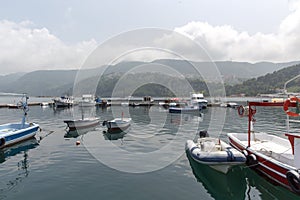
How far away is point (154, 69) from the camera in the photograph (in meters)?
26.2

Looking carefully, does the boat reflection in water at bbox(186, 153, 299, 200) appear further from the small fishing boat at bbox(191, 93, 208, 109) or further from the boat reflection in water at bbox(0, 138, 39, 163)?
the small fishing boat at bbox(191, 93, 208, 109)

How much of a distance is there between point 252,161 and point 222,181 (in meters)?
2.71

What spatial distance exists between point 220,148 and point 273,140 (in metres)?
6.10

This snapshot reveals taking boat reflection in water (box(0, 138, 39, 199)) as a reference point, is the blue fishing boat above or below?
above

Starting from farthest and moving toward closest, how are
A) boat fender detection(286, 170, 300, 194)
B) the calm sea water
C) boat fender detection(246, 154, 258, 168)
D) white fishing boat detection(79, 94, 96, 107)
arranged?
white fishing boat detection(79, 94, 96, 107)
boat fender detection(246, 154, 258, 168)
the calm sea water
boat fender detection(286, 170, 300, 194)

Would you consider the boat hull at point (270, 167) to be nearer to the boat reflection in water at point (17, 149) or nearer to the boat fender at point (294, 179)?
the boat fender at point (294, 179)

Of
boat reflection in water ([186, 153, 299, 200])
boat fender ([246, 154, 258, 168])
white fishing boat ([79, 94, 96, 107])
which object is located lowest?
boat reflection in water ([186, 153, 299, 200])

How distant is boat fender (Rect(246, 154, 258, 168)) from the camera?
13415mm

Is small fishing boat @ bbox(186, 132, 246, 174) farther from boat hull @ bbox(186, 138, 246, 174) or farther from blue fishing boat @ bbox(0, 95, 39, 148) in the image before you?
blue fishing boat @ bbox(0, 95, 39, 148)

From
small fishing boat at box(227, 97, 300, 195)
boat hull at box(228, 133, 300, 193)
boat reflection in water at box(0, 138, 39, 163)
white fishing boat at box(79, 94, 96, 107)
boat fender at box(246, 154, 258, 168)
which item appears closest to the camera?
small fishing boat at box(227, 97, 300, 195)

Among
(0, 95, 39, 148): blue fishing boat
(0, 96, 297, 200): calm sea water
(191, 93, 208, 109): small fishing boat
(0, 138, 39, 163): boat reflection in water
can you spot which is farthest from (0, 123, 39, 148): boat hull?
(191, 93, 208, 109): small fishing boat

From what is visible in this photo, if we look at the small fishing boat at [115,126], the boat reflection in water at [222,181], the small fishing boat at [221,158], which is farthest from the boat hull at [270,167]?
the small fishing boat at [115,126]

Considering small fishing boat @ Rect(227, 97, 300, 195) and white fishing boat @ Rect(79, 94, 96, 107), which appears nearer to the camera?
small fishing boat @ Rect(227, 97, 300, 195)

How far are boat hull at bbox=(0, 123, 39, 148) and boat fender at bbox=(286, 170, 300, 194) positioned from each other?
20.9m
